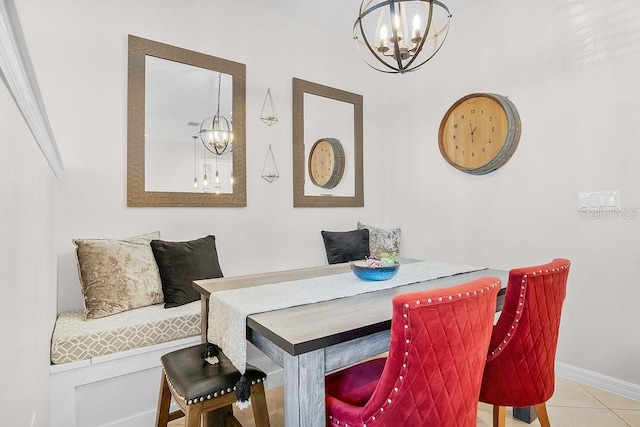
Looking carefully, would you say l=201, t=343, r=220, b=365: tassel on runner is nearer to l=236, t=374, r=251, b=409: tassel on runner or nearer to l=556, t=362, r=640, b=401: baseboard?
l=236, t=374, r=251, b=409: tassel on runner

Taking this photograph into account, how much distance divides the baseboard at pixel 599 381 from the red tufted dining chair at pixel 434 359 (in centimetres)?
183

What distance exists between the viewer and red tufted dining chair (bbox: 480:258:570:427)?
1.25 meters

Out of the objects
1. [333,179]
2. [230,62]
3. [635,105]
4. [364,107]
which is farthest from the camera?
[364,107]

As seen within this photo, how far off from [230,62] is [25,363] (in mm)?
2496

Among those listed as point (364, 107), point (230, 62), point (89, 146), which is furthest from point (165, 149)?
point (364, 107)

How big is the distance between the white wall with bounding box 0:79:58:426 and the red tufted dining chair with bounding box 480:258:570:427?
149cm

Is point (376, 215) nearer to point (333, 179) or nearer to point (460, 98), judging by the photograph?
point (333, 179)

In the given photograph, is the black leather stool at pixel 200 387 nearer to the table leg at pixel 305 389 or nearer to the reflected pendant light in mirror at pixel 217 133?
the table leg at pixel 305 389

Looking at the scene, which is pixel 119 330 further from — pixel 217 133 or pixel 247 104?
pixel 247 104

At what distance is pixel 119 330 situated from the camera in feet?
5.72

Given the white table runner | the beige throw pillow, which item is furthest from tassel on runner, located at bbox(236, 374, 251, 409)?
the beige throw pillow

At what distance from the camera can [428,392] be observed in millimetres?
954

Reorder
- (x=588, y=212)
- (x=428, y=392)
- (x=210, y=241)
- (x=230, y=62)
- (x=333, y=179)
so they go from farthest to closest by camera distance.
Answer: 1. (x=333, y=179)
2. (x=230, y=62)
3. (x=210, y=241)
4. (x=588, y=212)
5. (x=428, y=392)

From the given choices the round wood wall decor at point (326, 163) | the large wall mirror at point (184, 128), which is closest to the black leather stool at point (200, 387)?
the large wall mirror at point (184, 128)
